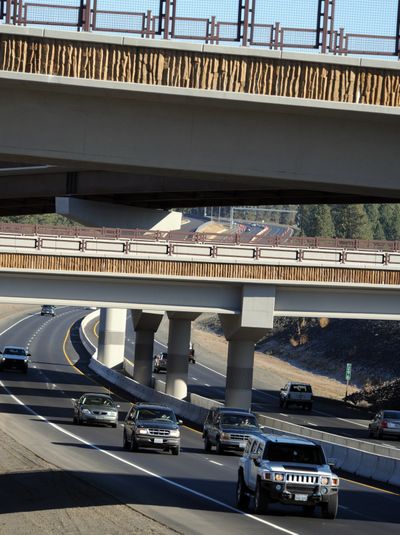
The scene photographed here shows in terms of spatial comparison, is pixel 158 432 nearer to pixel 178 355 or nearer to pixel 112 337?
pixel 178 355

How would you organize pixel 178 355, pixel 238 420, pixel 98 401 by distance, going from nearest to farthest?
pixel 238 420 → pixel 98 401 → pixel 178 355

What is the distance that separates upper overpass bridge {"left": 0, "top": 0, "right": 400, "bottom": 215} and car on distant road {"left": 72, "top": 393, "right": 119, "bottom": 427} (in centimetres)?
3676

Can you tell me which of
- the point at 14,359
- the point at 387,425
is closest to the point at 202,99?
the point at 387,425

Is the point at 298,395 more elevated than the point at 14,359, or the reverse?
the point at 14,359

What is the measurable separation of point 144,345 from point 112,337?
14.4 metres

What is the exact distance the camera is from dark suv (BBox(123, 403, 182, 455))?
1650 inches

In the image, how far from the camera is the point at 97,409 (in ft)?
174

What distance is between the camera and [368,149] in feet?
53.7

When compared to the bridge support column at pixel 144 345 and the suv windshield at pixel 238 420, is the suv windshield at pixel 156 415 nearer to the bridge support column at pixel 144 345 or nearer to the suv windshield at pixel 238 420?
the suv windshield at pixel 238 420

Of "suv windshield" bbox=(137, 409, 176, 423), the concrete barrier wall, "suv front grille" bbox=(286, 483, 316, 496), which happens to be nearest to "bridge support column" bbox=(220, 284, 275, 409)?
the concrete barrier wall

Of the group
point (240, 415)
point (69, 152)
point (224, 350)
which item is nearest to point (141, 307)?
point (240, 415)

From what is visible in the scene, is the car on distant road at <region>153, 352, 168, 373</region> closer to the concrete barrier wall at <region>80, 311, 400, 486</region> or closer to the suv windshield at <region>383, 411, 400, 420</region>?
the concrete barrier wall at <region>80, 311, 400, 486</region>

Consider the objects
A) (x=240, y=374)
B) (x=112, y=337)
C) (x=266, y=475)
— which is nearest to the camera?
(x=266, y=475)

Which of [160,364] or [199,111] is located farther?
[160,364]
